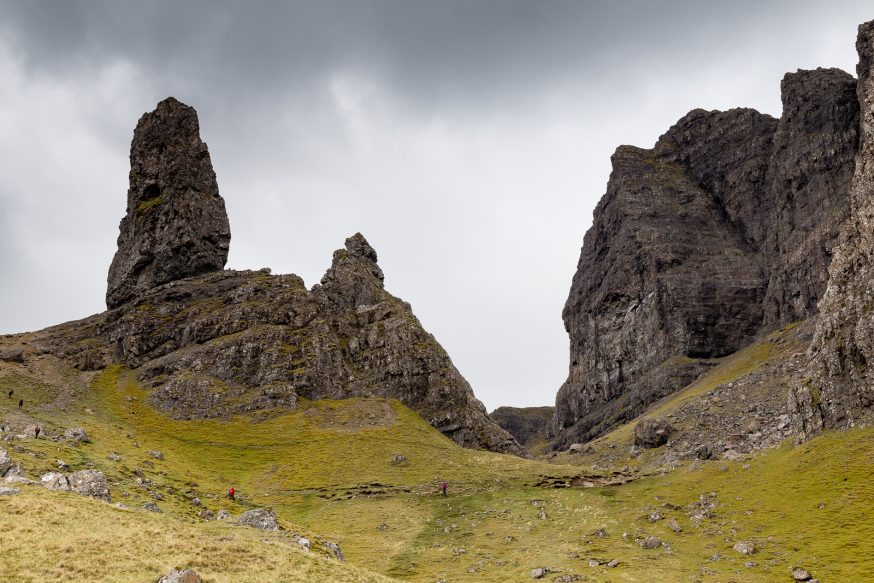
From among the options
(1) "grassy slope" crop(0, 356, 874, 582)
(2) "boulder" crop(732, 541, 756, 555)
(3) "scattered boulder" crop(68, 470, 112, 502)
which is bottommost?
(2) "boulder" crop(732, 541, 756, 555)

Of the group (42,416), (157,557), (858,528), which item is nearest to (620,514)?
(858,528)

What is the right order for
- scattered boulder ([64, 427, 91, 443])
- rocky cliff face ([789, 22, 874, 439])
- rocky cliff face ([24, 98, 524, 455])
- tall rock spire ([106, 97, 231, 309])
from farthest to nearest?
tall rock spire ([106, 97, 231, 309]) → rocky cliff face ([24, 98, 524, 455]) → scattered boulder ([64, 427, 91, 443]) → rocky cliff face ([789, 22, 874, 439])

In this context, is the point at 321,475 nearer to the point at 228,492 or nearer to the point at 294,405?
the point at 228,492

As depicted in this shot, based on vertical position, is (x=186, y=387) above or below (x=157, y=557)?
above

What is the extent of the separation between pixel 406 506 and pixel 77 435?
47.4 metres

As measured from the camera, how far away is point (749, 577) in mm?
52844

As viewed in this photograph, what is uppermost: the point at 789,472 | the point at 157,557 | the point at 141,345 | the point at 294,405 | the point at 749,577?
the point at 141,345

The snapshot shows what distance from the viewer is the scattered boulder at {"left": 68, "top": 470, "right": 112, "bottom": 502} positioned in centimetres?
5400

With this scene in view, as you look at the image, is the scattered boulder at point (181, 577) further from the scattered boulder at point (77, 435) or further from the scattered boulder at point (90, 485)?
the scattered boulder at point (77, 435)

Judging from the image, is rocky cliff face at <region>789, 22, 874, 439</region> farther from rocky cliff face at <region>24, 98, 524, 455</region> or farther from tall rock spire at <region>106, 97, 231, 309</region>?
tall rock spire at <region>106, 97, 231, 309</region>

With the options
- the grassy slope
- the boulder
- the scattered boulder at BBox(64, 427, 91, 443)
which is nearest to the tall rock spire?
the grassy slope

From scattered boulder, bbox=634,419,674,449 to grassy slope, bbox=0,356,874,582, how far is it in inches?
1284

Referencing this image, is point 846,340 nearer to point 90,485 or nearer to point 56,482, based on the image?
point 90,485

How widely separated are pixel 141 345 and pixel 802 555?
444ft
